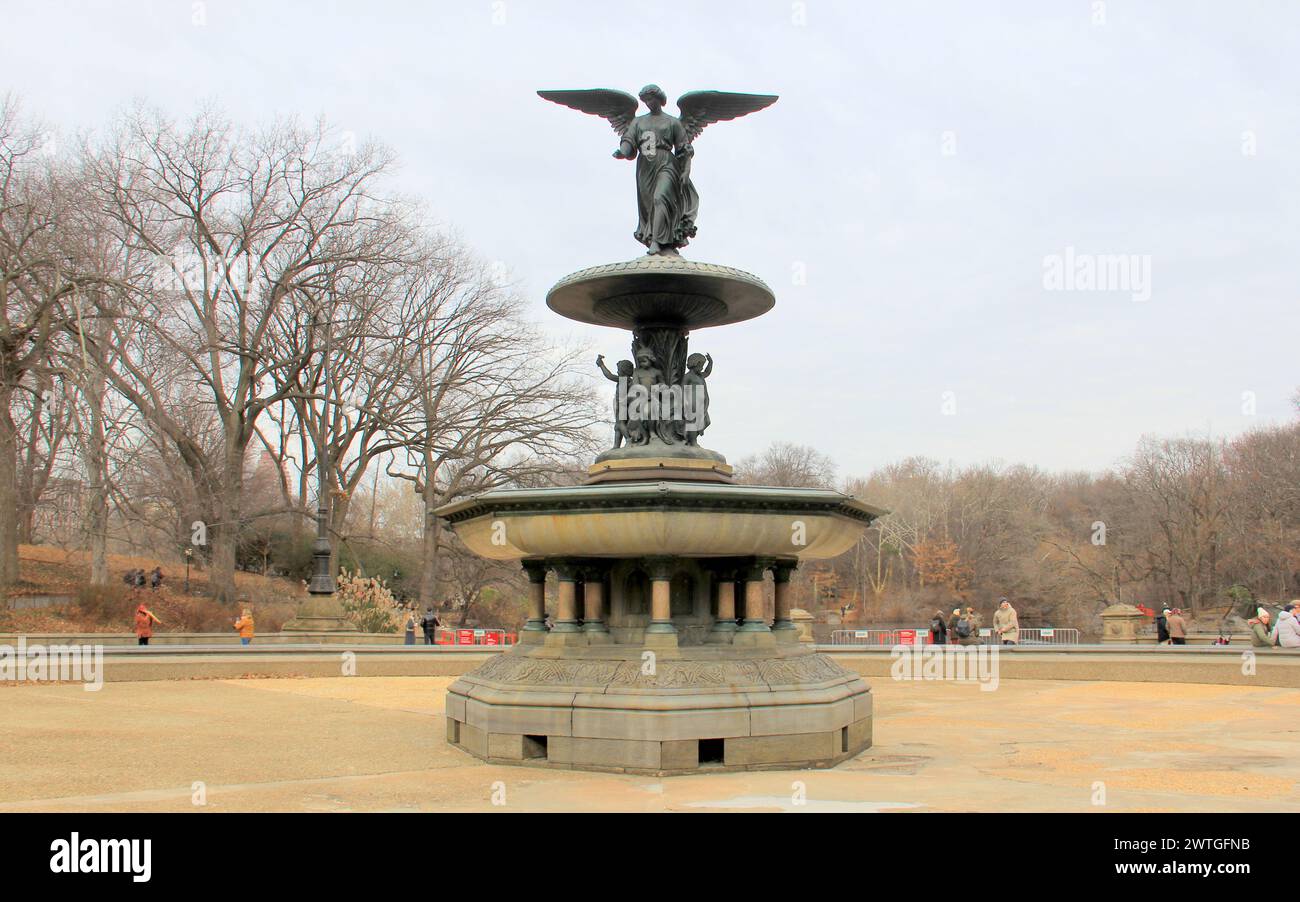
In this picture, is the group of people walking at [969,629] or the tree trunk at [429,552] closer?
the group of people walking at [969,629]

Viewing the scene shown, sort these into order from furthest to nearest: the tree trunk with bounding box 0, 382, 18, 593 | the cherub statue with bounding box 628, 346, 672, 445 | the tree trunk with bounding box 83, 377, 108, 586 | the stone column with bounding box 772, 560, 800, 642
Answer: the tree trunk with bounding box 0, 382, 18, 593
the tree trunk with bounding box 83, 377, 108, 586
the cherub statue with bounding box 628, 346, 672, 445
the stone column with bounding box 772, 560, 800, 642

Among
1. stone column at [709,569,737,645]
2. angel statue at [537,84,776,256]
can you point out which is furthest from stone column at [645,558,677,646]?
angel statue at [537,84,776,256]

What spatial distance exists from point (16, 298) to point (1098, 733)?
2869cm

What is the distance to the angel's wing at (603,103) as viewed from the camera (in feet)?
37.7

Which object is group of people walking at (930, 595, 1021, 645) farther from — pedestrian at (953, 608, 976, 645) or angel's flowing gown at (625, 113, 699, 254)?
angel's flowing gown at (625, 113, 699, 254)

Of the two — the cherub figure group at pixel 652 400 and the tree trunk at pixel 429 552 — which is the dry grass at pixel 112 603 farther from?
the cherub figure group at pixel 652 400

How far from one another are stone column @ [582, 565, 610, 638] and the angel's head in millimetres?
4763

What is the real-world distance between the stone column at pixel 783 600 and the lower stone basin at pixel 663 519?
0.85 metres

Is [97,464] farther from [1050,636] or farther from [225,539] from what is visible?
[1050,636]

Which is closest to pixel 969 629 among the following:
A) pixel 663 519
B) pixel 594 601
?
pixel 594 601

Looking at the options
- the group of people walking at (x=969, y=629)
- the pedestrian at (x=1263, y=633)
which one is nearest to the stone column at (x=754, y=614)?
the pedestrian at (x=1263, y=633)

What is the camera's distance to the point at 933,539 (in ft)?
249

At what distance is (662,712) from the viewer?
886cm

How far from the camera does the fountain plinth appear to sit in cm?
909
